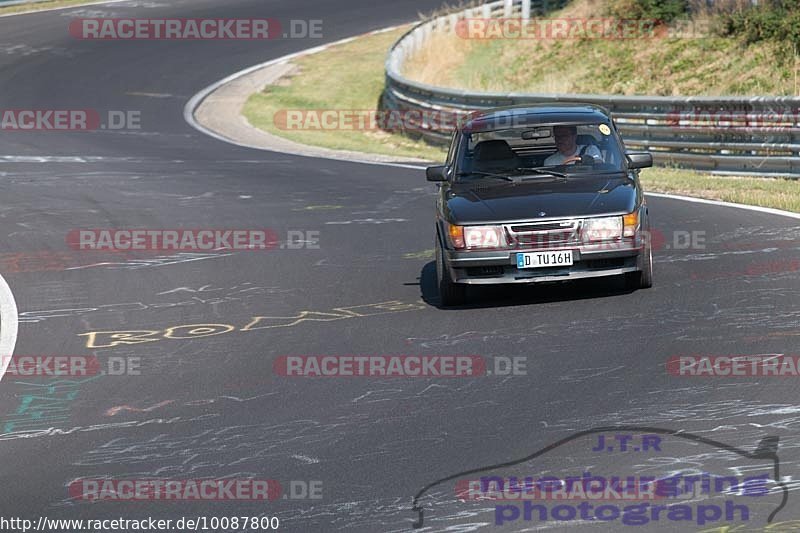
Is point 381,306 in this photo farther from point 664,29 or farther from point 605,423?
point 664,29

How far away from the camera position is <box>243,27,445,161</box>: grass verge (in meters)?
26.9

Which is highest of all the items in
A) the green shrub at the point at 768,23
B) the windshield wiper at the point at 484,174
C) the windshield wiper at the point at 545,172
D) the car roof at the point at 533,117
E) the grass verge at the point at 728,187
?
the green shrub at the point at 768,23

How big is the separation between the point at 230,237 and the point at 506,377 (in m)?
7.43

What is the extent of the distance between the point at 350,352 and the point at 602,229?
2.52m

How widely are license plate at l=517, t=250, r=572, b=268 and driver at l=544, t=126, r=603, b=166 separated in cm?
138

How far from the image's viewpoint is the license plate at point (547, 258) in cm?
1082

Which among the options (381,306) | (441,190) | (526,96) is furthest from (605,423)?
(526,96)

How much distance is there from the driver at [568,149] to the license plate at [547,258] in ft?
4.52

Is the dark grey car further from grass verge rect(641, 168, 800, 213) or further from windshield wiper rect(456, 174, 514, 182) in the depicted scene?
grass verge rect(641, 168, 800, 213)

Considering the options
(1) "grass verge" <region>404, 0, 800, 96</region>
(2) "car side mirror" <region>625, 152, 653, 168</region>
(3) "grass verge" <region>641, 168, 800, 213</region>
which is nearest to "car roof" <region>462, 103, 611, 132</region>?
(2) "car side mirror" <region>625, 152, 653, 168</region>

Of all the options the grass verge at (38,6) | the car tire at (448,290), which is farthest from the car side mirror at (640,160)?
the grass verge at (38,6)

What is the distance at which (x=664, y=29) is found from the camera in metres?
31.6

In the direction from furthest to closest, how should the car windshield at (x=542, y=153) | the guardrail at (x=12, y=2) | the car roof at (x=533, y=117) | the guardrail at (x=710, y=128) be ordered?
the guardrail at (x=12, y=2)
the guardrail at (x=710, y=128)
the car roof at (x=533, y=117)
the car windshield at (x=542, y=153)

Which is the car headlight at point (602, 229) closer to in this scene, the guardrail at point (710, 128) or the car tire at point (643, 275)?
the car tire at point (643, 275)
